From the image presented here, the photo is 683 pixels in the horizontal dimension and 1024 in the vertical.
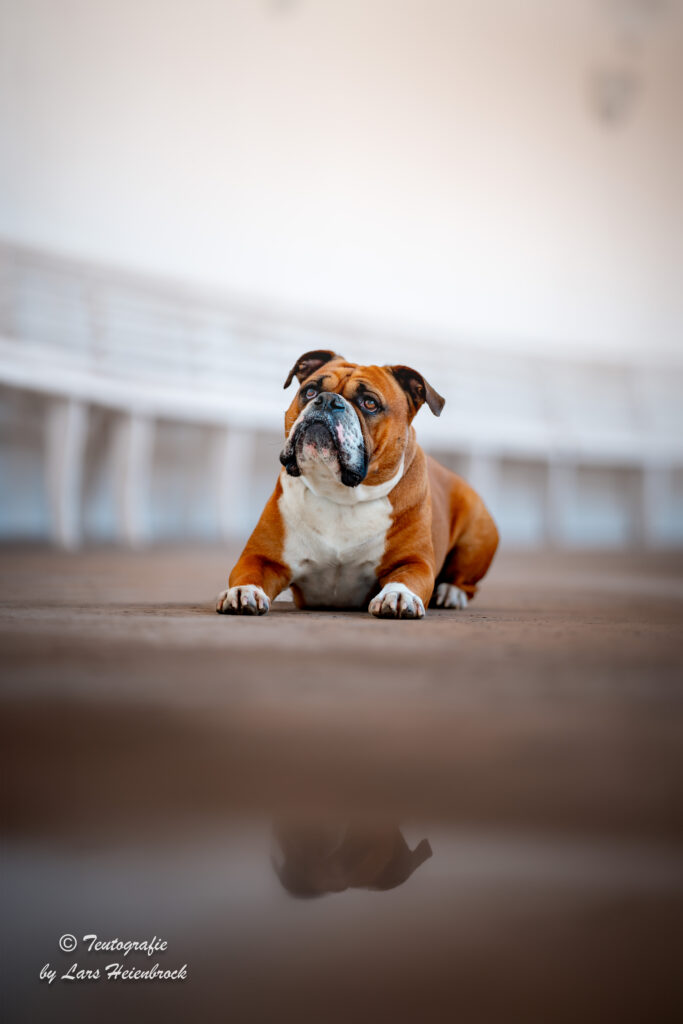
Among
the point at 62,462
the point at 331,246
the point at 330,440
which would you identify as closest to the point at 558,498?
the point at 331,246

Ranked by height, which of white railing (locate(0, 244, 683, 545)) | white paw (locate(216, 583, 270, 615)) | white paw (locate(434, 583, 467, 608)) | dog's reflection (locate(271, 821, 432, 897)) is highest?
white railing (locate(0, 244, 683, 545))

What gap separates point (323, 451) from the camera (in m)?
1.00

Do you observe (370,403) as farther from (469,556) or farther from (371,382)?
(469,556)

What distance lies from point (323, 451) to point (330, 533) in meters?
0.12

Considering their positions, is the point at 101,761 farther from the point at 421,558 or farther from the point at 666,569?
the point at 666,569

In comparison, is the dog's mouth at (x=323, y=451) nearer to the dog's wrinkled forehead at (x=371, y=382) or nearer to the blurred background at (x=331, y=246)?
the dog's wrinkled forehead at (x=371, y=382)

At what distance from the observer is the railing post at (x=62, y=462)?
2787mm

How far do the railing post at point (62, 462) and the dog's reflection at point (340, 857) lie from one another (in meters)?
2.42

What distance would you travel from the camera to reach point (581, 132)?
6.06 meters

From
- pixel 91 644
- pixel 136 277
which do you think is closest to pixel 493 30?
pixel 136 277

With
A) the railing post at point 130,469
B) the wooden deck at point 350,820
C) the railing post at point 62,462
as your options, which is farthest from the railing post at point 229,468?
the wooden deck at point 350,820

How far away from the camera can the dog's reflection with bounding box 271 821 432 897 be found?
0.50 metres

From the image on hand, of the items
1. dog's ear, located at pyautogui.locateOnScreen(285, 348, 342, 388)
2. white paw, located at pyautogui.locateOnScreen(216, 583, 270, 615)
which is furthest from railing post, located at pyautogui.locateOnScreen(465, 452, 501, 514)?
white paw, located at pyautogui.locateOnScreen(216, 583, 270, 615)

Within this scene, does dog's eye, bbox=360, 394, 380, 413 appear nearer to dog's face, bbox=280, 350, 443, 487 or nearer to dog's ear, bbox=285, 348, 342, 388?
dog's face, bbox=280, 350, 443, 487
